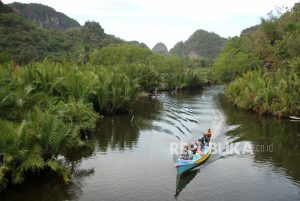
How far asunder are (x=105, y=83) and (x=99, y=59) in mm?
40838

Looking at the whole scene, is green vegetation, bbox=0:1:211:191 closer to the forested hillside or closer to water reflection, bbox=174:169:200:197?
the forested hillside

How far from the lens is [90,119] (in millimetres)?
25266

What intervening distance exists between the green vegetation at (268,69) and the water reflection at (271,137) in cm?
157

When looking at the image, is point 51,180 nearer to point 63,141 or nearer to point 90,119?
point 63,141

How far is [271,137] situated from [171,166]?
438 inches

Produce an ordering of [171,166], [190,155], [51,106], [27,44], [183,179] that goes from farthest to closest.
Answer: [27,44] < [51,106] < [171,166] < [190,155] < [183,179]

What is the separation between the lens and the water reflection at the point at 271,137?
2148cm

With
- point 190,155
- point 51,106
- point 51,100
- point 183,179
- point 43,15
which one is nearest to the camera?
point 183,179

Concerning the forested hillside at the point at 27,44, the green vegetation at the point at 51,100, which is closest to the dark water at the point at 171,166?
the green vegetation at the point at 51,100

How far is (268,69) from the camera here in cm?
5444

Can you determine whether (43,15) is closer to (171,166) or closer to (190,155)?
(171,166)

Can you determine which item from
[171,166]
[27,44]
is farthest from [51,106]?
[27,44]

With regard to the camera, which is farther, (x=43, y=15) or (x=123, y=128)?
(x=43, y=15)

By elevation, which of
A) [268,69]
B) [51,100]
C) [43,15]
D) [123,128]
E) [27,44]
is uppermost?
[43,15]
